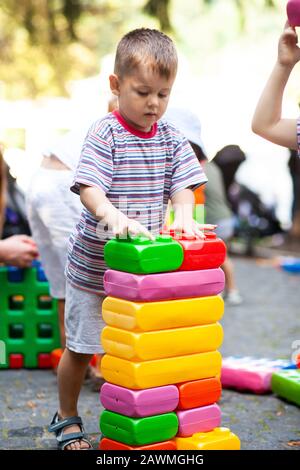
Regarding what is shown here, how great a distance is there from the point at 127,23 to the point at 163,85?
63.6ft

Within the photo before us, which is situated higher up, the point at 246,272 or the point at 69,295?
the point at 69,295

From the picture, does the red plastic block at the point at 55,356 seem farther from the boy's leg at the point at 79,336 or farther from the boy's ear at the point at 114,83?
the boy's ear at the point at 114,83

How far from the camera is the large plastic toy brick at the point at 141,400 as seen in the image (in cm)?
272

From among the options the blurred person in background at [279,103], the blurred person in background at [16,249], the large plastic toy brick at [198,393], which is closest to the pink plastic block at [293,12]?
the blurred person in background at [279,103]

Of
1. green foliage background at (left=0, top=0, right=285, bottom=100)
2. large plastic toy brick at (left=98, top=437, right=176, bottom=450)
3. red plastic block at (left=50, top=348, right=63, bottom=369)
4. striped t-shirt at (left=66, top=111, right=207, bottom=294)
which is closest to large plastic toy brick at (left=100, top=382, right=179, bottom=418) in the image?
large plastic toy brick at (left=98, top=437, right=176, bottom=450)

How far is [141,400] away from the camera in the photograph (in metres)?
2.72

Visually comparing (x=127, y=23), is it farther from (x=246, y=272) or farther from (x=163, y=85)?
(x=163, y=85)

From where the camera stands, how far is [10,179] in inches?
228

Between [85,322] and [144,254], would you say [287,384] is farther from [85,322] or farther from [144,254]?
[144,254]

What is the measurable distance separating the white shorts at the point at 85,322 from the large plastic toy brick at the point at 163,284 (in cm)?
30

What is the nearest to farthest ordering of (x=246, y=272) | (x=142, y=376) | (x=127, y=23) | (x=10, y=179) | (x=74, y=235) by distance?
(x=142, y=376)
(x=74, y=235)
(x=10, y=179)
(x=246, y=272)
(x=127, y=23)

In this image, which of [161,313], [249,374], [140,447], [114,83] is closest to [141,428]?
[140,447]

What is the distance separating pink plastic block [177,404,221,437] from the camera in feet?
9.35

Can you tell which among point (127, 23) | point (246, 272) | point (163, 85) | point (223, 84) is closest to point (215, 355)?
point (163, 85)
